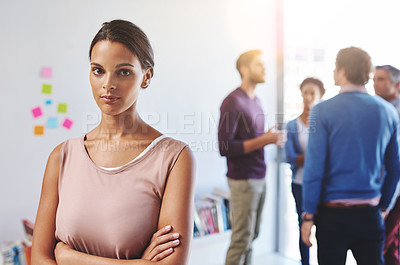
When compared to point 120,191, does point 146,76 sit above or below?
above

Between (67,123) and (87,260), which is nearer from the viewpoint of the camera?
(87,260)

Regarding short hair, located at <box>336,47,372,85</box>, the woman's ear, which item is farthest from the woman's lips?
short hair, located at <box>336,47,372,85</box>

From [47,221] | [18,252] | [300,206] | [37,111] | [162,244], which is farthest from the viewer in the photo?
[300,206]

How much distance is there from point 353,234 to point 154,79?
5.61 ft

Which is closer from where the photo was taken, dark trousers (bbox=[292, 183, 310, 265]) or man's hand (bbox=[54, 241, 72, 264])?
man's hand (bbox=[54, 241, 72, 264])

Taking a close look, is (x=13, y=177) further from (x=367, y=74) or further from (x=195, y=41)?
(x=367, y=74)

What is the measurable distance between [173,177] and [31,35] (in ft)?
5.51

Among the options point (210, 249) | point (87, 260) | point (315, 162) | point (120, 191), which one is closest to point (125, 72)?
point (120, 191)

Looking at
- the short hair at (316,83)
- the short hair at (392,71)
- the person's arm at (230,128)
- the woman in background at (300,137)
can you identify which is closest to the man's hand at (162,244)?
the person's arm at (230,128)

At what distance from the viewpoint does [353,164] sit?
5.49ft

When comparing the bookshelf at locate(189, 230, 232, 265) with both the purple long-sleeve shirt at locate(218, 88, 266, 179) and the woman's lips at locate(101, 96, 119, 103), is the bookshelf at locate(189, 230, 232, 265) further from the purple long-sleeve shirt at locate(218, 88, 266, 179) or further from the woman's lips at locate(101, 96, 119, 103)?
the woman's lips at locate(101, 96, 119, 103)

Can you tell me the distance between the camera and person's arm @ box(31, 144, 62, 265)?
3.58 feet

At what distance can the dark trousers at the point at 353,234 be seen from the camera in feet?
5.53

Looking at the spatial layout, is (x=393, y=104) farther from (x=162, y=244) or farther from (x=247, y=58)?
(x=162, y=244)
